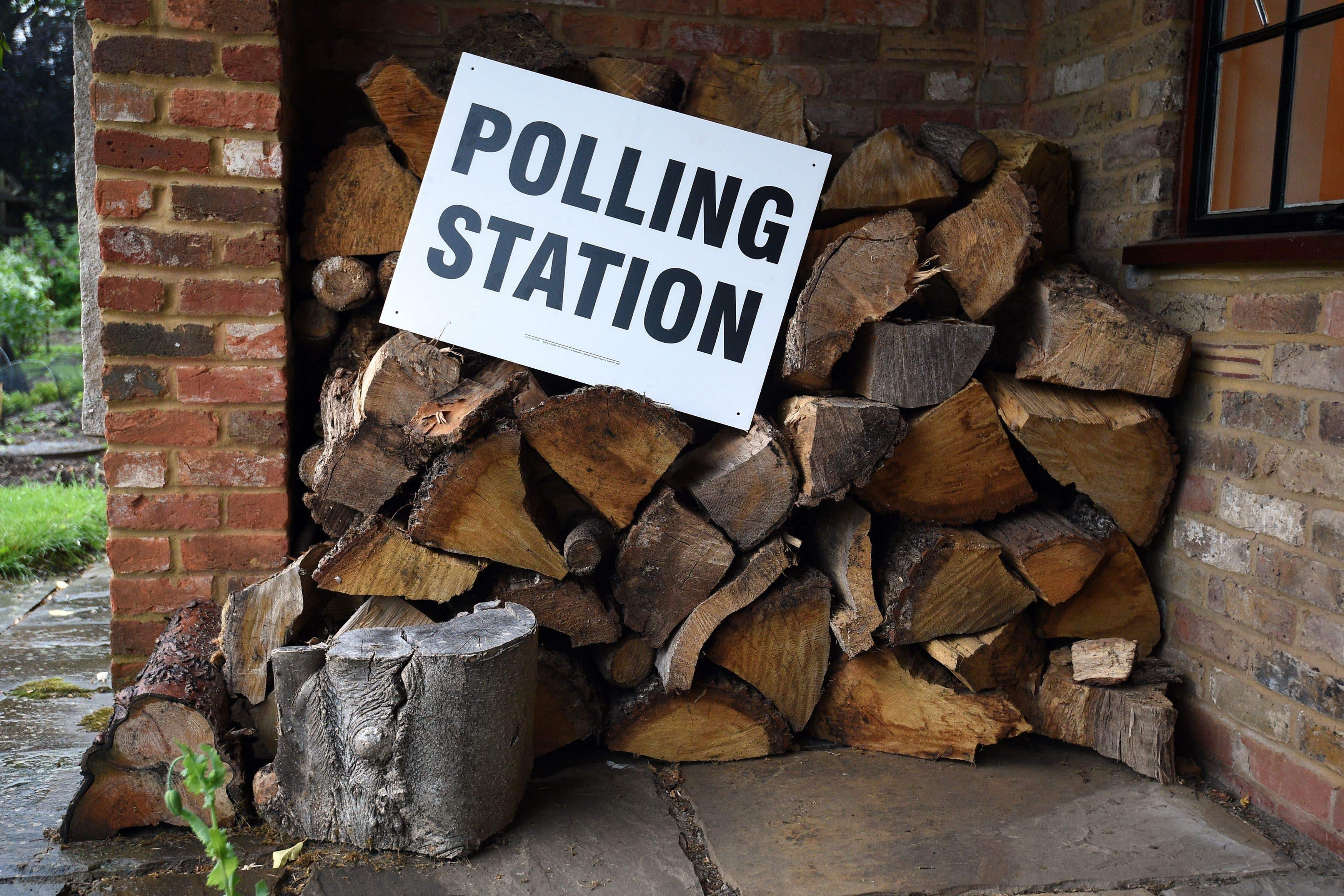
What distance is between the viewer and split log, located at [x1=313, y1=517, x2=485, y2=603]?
7.19ft

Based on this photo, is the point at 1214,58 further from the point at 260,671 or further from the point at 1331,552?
the point at 260,671

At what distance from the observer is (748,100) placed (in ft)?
8.30

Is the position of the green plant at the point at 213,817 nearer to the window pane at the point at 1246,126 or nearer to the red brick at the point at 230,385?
the red brick at the point at 230,385

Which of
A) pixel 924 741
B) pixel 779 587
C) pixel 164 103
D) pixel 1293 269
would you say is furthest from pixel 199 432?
pixel 1293 269

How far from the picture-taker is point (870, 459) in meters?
2.16

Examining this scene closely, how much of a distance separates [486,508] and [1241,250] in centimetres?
179

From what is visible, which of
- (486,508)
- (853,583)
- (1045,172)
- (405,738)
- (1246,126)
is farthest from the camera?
(1045,172)

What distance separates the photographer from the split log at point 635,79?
2.53 meters

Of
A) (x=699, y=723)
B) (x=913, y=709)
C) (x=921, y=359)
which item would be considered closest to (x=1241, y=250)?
(x=921, y=359)

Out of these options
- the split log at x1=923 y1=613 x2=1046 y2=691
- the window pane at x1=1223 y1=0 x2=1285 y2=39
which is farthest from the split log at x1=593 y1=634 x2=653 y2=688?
the window pane at x1=1223 y1=0 x2=1285 y2=39

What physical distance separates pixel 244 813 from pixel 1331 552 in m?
2.33

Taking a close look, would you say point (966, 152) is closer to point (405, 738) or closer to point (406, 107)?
point (406, 107)

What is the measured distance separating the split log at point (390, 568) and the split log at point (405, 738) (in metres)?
0.19

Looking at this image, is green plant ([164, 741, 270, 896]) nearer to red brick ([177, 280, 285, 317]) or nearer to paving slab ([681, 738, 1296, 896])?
paving slab ([681, 738, 1296, 896])
